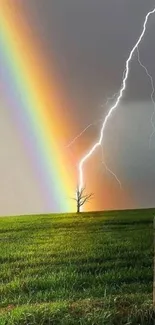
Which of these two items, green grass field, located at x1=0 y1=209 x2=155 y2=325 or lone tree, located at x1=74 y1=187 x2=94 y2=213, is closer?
green grass field, located at x1=0 y1=209 x2=155 y2=325

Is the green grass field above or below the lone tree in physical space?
below

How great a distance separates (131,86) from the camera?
480cm

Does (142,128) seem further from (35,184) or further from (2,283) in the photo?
(2,283)

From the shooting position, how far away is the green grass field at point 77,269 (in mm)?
3359

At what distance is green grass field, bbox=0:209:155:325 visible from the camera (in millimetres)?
3359

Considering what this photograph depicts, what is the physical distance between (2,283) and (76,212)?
106cm

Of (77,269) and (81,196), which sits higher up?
(81,196)

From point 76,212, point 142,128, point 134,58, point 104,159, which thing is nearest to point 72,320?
point 76,212

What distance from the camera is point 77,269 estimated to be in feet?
13.0

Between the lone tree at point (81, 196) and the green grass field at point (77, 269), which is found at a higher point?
the lone tree at point (81, 196)

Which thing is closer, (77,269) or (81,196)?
(77,269)

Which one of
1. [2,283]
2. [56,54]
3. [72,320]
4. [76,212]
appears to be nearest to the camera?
[72,320]

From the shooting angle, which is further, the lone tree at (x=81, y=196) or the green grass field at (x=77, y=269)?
the lone tree at (x=81, y=196)

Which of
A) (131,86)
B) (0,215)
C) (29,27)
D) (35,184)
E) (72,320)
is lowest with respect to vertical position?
(72,320)
